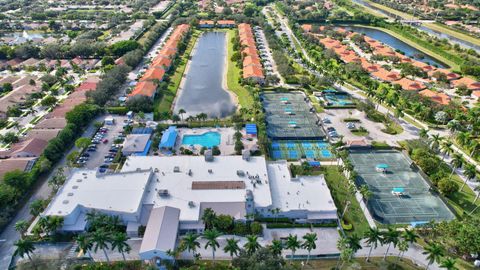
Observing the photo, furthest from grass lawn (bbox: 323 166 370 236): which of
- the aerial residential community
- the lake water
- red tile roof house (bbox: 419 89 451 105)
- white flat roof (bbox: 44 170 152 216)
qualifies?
red tile roof house (bbox: 419 89 451 105)

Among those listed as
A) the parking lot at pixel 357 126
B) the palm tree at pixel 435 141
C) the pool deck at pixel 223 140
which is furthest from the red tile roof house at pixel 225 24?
the palm tree at pixel 435 141

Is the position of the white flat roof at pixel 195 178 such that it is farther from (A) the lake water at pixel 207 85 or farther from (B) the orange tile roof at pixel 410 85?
(B) the orange tile roof at pixel 410 85

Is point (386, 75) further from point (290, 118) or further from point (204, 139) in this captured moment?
point (204, 139)

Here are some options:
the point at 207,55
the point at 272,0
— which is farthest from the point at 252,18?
the point at 272,0

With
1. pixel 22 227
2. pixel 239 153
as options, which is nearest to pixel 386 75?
pixel 239 153

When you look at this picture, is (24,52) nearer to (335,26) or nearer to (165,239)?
(165,239)

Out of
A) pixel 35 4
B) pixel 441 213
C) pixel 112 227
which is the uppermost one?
pixel 35 4
